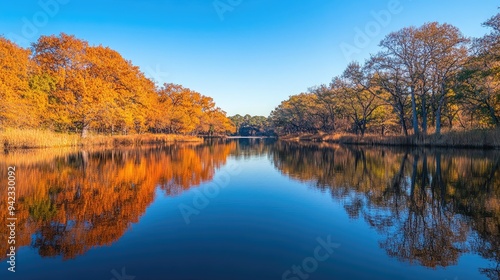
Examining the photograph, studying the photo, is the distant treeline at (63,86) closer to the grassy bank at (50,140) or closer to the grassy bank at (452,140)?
the grassy bank at (50,140)

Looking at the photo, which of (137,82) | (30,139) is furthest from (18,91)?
(137,82)

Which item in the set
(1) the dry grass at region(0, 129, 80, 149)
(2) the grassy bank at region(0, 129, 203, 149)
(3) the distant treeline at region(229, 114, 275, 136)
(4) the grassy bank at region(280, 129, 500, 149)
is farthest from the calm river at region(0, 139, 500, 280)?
(3) the distant treeline at region(229, 114, 275, 136)

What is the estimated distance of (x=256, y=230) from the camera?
7074 millimetres

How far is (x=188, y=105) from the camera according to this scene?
73.7 m

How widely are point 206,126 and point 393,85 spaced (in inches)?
2413

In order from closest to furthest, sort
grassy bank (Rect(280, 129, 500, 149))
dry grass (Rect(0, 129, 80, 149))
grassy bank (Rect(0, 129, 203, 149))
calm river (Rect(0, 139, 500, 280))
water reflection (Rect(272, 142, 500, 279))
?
calm river (Rect(0, 139, 500, 280)) → water reflection (Rect(272, 142, 500, 279)) → grassy bank (Rect(280, 129, 500, 149)) → dry grass (Rect(0, 129, 80, 149)) → grassy bank (Rect(0, 129, 203, 149))

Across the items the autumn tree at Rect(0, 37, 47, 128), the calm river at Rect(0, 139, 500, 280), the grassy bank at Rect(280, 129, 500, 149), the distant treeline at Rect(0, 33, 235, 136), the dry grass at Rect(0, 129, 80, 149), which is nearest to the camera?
the calm river at Rect(0, 139, 500, 280)

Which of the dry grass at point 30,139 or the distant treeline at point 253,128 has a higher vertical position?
the distant treeline at point 253,128

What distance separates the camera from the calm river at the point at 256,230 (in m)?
4.99

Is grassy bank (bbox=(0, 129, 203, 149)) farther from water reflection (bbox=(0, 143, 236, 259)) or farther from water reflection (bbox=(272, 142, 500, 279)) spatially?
water reflection (bbox=(272, 142, 500, 279))

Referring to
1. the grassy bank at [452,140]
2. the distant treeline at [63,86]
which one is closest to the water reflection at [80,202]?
the distant treeline at [63,86]

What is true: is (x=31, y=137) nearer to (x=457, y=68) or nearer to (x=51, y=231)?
(x=51, y=231)

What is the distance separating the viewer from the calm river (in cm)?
499

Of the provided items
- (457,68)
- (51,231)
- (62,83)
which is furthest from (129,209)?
(457,68)
